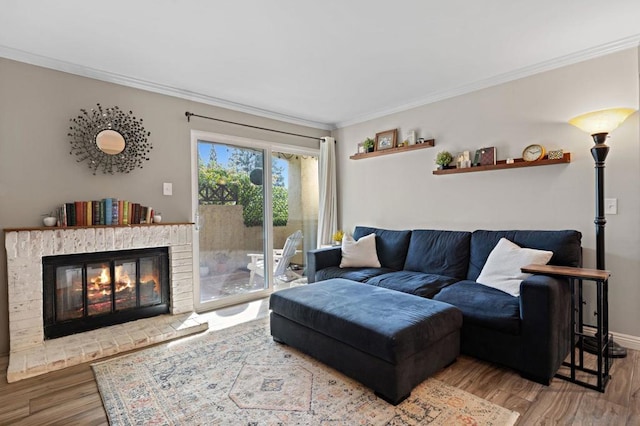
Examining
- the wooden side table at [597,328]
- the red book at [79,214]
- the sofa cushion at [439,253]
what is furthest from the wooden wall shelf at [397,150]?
the red book at [79,214]

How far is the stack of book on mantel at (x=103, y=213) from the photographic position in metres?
2.85

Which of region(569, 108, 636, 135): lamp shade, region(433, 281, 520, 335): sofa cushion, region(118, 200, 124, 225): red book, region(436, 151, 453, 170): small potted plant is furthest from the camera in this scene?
region(436, 151, 453, 170): small potted plant

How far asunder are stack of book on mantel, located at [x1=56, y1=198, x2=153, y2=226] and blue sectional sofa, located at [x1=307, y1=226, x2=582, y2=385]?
1.89 metres

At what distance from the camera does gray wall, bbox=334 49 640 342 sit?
2.65 metres

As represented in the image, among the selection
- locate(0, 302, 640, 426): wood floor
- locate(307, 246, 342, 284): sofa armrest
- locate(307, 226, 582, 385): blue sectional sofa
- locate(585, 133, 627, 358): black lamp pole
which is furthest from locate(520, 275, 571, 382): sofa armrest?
locate(307, 246, 342, 284): sofa armrest

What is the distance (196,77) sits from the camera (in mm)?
3221

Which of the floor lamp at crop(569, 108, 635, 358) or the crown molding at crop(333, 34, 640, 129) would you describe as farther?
the crown molding at crop(333, 34, 640, 129)

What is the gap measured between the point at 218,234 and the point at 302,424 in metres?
2.57

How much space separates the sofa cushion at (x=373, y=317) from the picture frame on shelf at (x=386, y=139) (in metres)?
2.16

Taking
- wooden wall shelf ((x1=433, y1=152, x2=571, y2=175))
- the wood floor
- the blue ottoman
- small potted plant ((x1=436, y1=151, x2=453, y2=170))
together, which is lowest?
the wood floor

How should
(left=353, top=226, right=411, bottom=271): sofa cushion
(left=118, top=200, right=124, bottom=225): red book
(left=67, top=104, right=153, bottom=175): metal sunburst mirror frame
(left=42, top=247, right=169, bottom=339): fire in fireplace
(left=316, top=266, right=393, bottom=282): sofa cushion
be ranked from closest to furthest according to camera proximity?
(left=42, top=247, right=169, bottom=339): fire in fireplace < (left=67, top=104, right=153, bottom=175): metal sunburst mirror frame < (left=118, top=200, right=124, bottom=225): red book < (left=316, top=266, right=393, bottom=282): sofa cushion < (left=353, top=226, right=411, bottom=271): sofa cushion

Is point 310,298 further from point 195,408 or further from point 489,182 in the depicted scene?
point 489,182

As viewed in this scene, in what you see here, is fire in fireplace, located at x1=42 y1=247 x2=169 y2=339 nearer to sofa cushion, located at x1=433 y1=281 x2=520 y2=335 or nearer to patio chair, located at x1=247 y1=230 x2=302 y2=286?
patio chair, located at x1=247 y1=230 x2=302 y2=286

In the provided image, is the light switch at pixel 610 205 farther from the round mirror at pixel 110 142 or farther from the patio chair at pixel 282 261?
the round mirror at pixel 110 142
